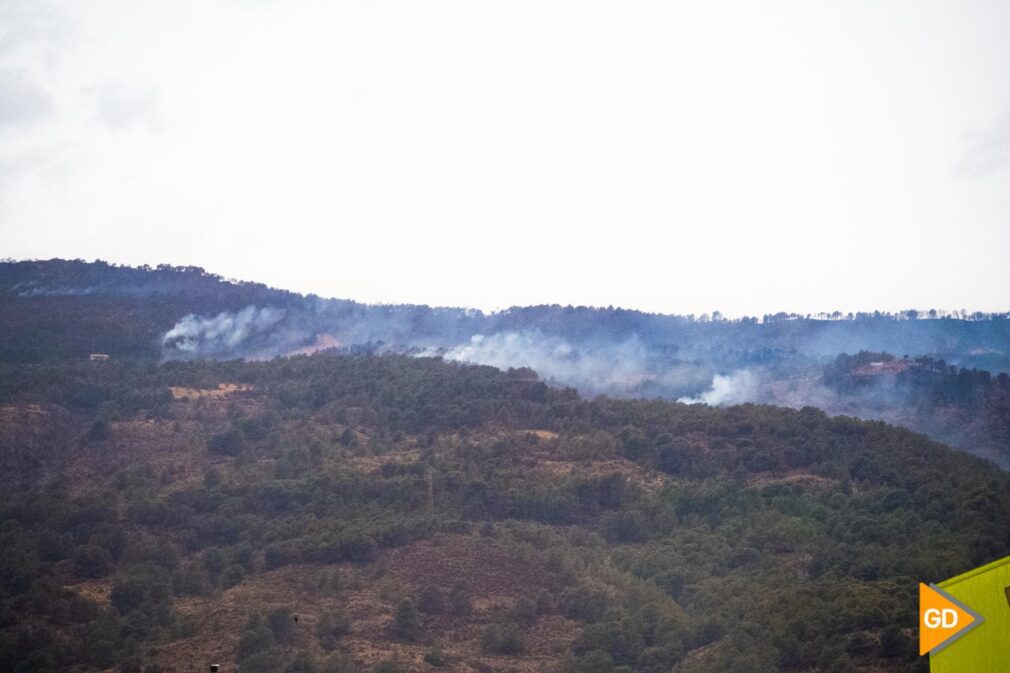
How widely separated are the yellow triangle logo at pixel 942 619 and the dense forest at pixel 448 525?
20.3 meters

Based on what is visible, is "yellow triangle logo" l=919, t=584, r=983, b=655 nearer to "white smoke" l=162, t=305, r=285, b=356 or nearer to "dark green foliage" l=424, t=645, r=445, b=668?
"dark green foliage" l=424, t=645, r=445, b=668

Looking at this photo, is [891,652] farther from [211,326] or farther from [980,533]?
[211,326]

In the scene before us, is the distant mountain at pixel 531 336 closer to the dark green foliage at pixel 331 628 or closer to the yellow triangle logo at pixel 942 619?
the dark green foliage at pixel 331 628

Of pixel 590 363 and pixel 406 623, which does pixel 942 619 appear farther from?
pixel 590 363

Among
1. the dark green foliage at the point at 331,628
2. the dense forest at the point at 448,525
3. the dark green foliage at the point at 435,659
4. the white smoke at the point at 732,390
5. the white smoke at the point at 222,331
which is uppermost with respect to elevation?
the white smoke at the point at 222,331

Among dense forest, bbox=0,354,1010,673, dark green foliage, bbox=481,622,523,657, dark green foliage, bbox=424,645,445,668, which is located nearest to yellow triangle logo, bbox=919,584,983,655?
dense forest, bbox=0,354,1010,673

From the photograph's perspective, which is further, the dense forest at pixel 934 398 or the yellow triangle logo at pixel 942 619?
the dense forest at pixel 934 398

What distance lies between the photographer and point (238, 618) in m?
45.6

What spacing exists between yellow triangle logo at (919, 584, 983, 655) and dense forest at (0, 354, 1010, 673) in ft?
66.7

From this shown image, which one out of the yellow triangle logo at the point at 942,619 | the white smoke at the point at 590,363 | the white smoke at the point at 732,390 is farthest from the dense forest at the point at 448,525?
the white smoke at the point at 590,363

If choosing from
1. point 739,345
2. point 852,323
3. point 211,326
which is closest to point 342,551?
point 211,326

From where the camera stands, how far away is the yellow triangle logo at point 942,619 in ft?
49.3

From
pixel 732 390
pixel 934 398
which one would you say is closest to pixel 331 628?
pixel 934 398

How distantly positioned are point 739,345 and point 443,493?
90.4 m
